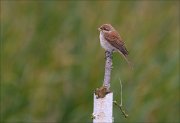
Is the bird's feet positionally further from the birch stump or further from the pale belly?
the pale belly

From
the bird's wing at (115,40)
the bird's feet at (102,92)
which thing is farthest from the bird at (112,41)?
the bird's feet at (102,92)

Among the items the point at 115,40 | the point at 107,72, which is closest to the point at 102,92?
the point at 107,72

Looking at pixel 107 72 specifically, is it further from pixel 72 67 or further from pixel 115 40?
pixel 72 67

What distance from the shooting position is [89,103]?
491cm

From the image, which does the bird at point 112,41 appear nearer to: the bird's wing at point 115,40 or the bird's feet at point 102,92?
the bird's wing at point 115,40

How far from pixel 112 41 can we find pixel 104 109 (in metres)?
0.73

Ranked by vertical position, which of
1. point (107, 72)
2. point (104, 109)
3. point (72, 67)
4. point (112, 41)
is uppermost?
point (72, 67)

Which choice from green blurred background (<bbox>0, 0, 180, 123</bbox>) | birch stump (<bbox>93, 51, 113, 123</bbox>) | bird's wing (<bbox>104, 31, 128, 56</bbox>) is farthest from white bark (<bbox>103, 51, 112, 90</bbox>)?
green blurred background (<bbox>0, 0, 180, 123</bbox>)

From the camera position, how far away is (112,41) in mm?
2910

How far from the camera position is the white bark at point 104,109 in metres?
2.21

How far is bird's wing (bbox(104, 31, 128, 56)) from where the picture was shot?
2.89 meters

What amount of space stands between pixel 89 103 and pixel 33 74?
16.6 inches

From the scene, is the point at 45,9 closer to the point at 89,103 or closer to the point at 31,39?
the point at 31,39

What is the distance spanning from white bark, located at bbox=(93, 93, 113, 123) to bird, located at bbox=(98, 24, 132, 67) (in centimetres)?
64
